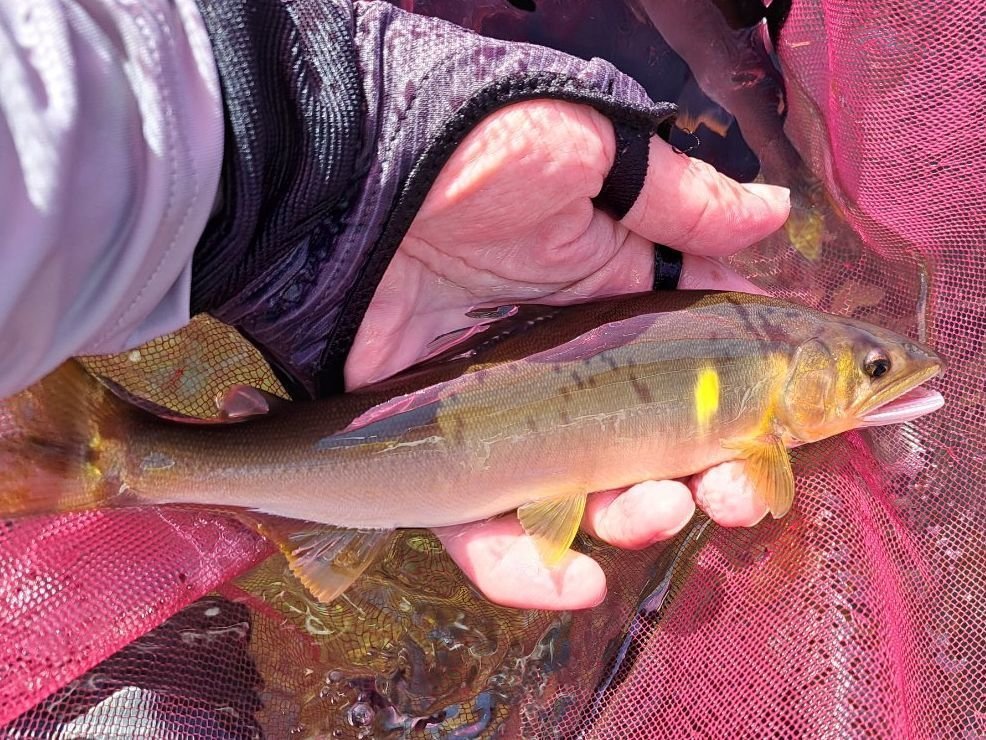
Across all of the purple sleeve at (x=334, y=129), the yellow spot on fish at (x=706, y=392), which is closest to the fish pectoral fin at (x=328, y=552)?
the purple sleeve at (x=334, y=129)

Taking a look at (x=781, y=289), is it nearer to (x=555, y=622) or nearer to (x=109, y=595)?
(x=555, y=622)

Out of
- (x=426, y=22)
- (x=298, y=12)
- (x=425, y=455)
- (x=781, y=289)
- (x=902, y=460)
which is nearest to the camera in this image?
(x=298, y=12)

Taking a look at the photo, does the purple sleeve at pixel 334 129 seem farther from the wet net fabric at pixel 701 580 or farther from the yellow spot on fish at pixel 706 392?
the yellow spot on fish at pixel 706 392

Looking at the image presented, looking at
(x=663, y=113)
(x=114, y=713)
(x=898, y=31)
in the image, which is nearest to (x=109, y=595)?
(x=114, y=713)

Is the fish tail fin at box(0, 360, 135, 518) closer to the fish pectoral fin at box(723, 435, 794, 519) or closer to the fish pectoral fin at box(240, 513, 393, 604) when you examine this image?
the fish pectoral fin at box(240, 513, 393, 604)

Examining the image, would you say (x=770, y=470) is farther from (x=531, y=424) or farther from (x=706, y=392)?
(x=531, y=424)

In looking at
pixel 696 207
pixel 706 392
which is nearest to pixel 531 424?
pixel 706 392

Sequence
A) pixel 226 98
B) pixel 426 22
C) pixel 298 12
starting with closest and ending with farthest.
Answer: pixel 226 98 → pixel 298 12 → pixel 426 22
